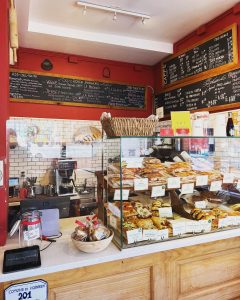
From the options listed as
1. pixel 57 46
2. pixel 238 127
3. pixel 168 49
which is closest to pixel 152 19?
pixel 168 49

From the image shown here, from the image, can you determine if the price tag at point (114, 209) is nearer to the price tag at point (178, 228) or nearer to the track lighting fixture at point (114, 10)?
the price tag at point (178, 228)

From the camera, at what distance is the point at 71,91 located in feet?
12.2

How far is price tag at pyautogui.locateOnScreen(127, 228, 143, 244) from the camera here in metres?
1.48

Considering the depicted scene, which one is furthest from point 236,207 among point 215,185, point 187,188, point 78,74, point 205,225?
point 78,74

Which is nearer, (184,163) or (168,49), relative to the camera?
(184,163)

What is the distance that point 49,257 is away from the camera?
136cm

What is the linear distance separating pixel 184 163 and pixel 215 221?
454mm

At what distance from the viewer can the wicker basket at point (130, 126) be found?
154cm

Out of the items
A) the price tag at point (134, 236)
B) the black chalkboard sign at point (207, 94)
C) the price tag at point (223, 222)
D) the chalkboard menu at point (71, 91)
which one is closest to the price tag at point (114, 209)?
the price tag at point (134, 236)

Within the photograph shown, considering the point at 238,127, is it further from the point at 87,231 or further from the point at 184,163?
the point at 87,231

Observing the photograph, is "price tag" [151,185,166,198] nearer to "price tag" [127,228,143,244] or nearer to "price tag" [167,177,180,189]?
"price tag" [167,177,180,189]

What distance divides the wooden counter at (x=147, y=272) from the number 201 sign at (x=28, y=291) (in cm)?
2

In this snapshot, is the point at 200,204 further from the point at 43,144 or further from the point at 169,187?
the point at 43,144

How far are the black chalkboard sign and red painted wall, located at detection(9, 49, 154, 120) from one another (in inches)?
23.9
